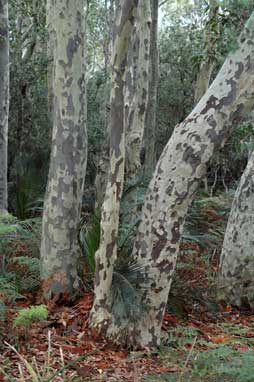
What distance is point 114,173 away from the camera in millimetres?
5473

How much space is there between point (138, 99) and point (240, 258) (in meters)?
4.25

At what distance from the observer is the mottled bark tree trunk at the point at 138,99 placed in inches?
394

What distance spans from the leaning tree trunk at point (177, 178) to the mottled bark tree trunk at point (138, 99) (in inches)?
159

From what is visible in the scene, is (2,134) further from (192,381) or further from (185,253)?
(192,381)

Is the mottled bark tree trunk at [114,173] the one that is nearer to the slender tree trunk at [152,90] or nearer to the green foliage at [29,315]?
the green foliage at [29,315]

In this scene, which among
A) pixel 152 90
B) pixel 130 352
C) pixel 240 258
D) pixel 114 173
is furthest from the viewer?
pixel 152 90

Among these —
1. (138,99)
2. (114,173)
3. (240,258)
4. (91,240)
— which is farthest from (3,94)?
(114,173)

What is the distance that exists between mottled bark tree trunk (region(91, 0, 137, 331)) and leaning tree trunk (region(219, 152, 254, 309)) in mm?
2872

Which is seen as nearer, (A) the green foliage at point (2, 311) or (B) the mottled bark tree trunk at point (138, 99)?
(A) the green foliage at point (2, 311)

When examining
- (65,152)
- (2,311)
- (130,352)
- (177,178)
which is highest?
(65,152)

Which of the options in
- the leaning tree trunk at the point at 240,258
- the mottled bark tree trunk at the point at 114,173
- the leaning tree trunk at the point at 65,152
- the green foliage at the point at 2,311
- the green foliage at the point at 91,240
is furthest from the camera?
the leaning tree trunk at the point at 240,258

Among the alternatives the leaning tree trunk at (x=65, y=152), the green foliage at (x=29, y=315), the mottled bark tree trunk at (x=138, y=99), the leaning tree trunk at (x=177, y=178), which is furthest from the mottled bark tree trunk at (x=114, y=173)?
the mottled bark tree trunk at (x=138, y=99)

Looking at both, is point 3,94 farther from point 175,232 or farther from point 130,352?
point 130,352

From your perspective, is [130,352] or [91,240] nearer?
[130,352]
